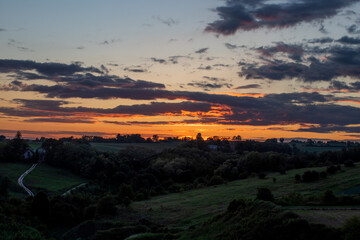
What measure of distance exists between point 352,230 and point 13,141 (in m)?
133

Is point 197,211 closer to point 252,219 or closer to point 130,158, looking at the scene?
point 252,219

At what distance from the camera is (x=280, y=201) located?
4816 centimetres

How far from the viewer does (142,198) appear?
87812 millimetres

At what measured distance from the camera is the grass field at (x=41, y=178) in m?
93.1

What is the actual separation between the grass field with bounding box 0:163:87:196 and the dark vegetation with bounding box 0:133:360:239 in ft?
18.5

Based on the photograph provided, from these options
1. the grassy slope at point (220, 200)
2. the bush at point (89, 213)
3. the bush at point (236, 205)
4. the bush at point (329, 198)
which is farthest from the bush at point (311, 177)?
the bush at point (89, 213)

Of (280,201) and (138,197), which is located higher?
(280,201)

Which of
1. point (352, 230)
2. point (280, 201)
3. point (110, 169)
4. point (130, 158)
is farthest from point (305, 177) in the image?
point (130, 158)

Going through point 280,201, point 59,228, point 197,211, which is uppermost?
point 280,201

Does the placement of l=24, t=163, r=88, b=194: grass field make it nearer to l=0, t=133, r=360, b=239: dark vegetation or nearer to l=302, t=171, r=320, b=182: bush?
l=0, t=133, r=360, b=239: dark vegetation

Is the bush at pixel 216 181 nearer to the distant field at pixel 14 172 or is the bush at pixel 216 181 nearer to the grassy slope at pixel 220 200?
the grassy slope at pixel 220 200

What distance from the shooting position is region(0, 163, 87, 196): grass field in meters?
93.1

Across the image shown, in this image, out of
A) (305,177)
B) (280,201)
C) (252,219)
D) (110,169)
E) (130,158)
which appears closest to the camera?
(252,219)

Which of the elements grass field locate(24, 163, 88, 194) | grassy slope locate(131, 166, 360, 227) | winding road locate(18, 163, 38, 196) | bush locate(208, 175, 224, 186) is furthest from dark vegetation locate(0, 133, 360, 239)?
winding road locate(18, 163, 38, 196)
